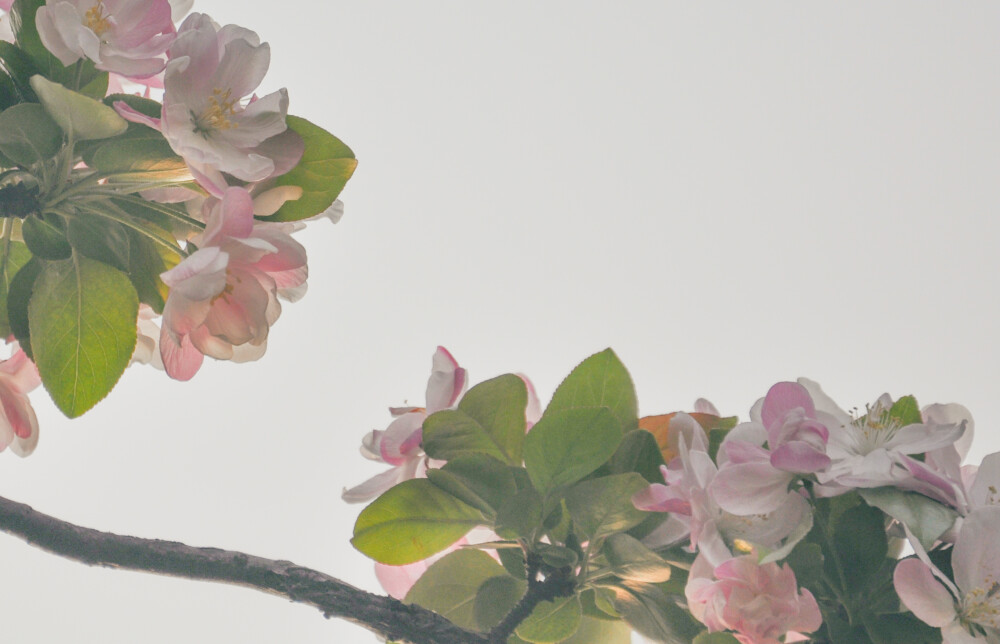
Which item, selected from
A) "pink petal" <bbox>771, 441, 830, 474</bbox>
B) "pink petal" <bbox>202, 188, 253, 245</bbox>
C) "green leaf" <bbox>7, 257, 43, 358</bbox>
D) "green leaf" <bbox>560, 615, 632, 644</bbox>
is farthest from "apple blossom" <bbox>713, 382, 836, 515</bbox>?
"green leaf" <bbox>7, 257, 43, 358</bbox>

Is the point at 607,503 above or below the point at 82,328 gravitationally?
below

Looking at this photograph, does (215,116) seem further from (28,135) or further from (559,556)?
(559,556)

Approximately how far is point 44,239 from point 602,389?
250 millimetres

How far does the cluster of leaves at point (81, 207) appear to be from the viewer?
39 centimetres

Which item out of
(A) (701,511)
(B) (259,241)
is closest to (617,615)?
(A) (701,511)

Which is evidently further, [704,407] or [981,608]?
[704,407]

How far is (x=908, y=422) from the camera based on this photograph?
0.39m

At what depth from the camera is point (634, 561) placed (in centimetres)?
35

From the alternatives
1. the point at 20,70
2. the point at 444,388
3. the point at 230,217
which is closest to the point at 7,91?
the point at 20,70

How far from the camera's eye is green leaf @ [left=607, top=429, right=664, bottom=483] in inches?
14.8

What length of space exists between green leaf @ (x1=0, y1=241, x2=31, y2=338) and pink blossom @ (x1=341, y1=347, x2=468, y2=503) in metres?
0.19

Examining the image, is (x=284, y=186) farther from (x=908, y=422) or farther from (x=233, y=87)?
(x=908, y=422)

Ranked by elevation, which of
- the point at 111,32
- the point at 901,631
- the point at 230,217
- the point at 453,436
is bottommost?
the point at 901,631

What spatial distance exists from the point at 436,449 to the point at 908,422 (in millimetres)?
200
